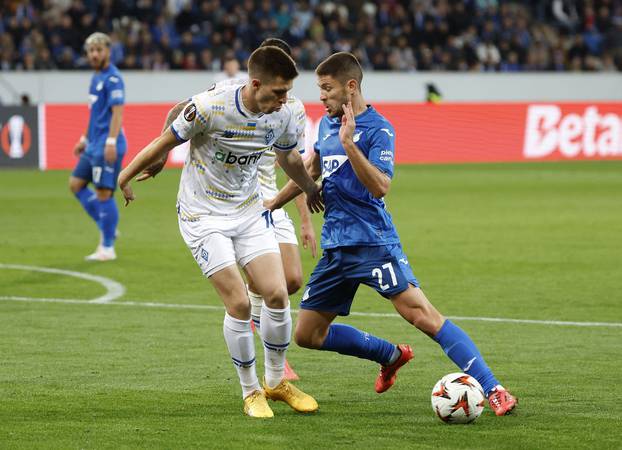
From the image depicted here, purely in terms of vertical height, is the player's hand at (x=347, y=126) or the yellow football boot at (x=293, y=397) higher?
the player's hand at (x=347, y=126)

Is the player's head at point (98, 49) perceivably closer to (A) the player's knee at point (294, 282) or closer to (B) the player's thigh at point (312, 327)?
(A) the player's knee at point (294, 282)

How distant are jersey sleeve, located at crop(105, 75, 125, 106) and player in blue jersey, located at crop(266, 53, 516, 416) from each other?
7.00 m

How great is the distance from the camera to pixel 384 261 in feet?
21.4

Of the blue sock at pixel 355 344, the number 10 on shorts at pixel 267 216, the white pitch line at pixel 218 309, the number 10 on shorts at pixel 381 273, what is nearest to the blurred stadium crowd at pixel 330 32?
the white pitch line at pixel 218 309

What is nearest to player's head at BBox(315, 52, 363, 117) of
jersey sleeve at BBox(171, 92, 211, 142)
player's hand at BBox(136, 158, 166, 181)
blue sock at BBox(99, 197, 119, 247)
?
jersey sleeve at BBox(171, 92, 211, 142)

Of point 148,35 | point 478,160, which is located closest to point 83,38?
point 148,35

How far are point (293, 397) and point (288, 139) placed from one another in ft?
4.75

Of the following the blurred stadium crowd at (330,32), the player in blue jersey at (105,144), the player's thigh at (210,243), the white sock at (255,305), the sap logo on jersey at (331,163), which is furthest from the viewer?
the blurred stadium crowd at (330,32)

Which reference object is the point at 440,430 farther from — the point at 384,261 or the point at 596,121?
the point at 596,121

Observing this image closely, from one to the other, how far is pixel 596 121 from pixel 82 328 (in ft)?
73.0

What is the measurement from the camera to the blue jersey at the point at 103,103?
44.1 ft

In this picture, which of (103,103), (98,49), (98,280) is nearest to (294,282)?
(98,280)

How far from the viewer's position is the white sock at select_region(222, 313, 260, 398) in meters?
6.55

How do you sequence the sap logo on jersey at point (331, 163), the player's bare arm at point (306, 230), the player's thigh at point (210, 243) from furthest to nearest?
1. the player's bare arm at point (306, 230)
2. the sap logo on jersey at point (331, 163)
3. the player's thigh at point (210, 243)
